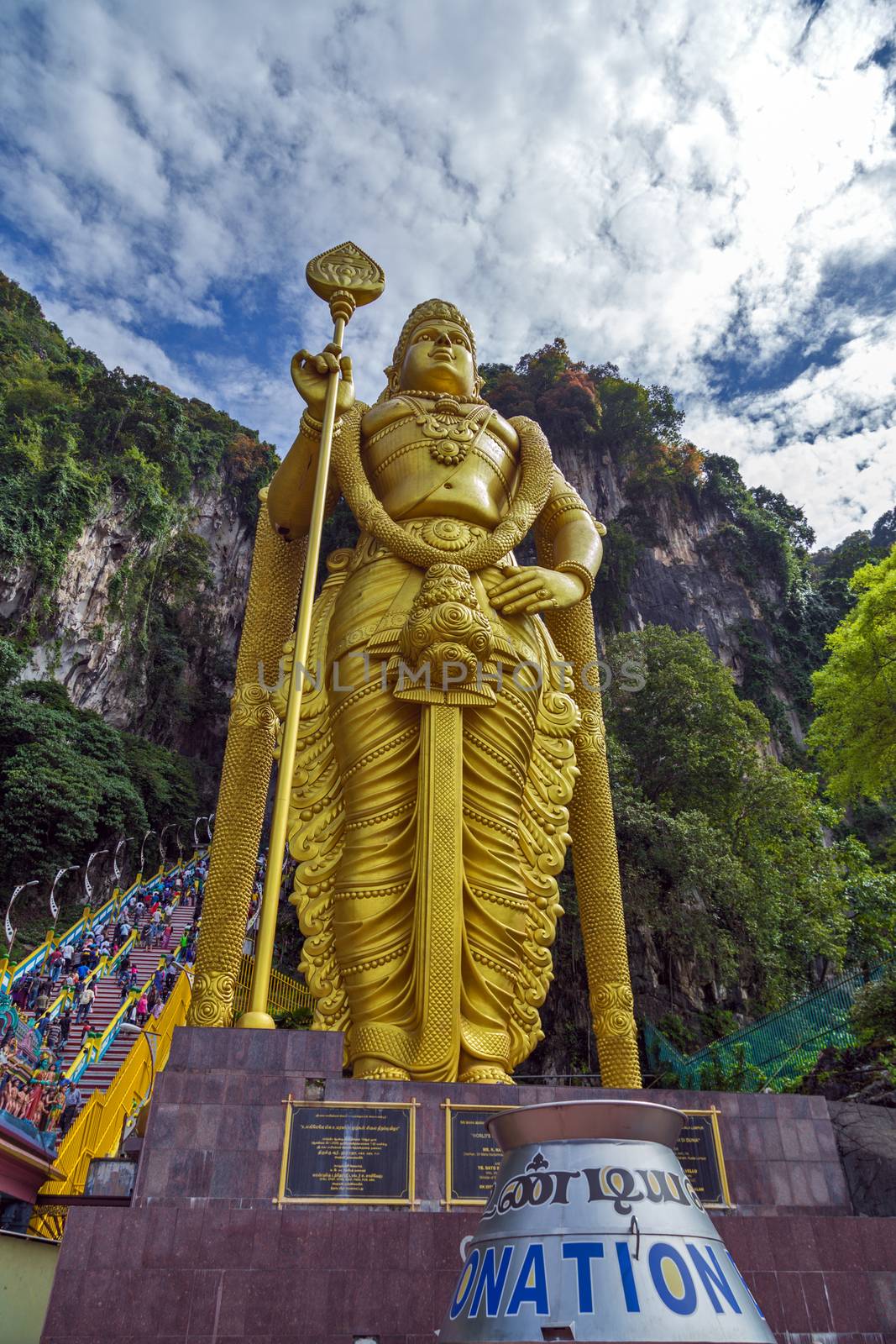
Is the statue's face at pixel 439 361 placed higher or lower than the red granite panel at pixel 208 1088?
higher

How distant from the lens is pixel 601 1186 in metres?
1.72

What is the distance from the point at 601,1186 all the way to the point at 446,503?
15.6 feet

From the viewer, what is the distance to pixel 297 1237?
3105 millimetres

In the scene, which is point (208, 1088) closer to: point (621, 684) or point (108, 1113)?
point (108, 1113)

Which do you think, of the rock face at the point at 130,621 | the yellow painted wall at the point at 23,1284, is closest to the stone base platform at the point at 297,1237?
the yellow painted wall at the point at 23,1284

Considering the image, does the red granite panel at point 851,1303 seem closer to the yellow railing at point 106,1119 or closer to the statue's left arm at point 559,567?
the yellow railing at point 106,1119

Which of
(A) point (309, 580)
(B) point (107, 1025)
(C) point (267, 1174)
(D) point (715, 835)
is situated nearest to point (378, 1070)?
(C) point (267, 1174)

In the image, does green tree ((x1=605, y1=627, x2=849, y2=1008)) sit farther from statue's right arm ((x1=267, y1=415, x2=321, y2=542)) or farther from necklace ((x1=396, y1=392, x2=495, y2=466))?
statue's right arm ((x1=267, y1=415, x2=321, y2=542))

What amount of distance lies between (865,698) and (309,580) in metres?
9.88

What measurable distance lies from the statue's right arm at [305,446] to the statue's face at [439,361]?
739 mm

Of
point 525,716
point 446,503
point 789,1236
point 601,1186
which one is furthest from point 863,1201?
point 446,503

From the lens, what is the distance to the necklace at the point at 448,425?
611 cm

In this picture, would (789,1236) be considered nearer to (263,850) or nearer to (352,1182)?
(352,1182)

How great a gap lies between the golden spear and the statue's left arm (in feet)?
4.07
